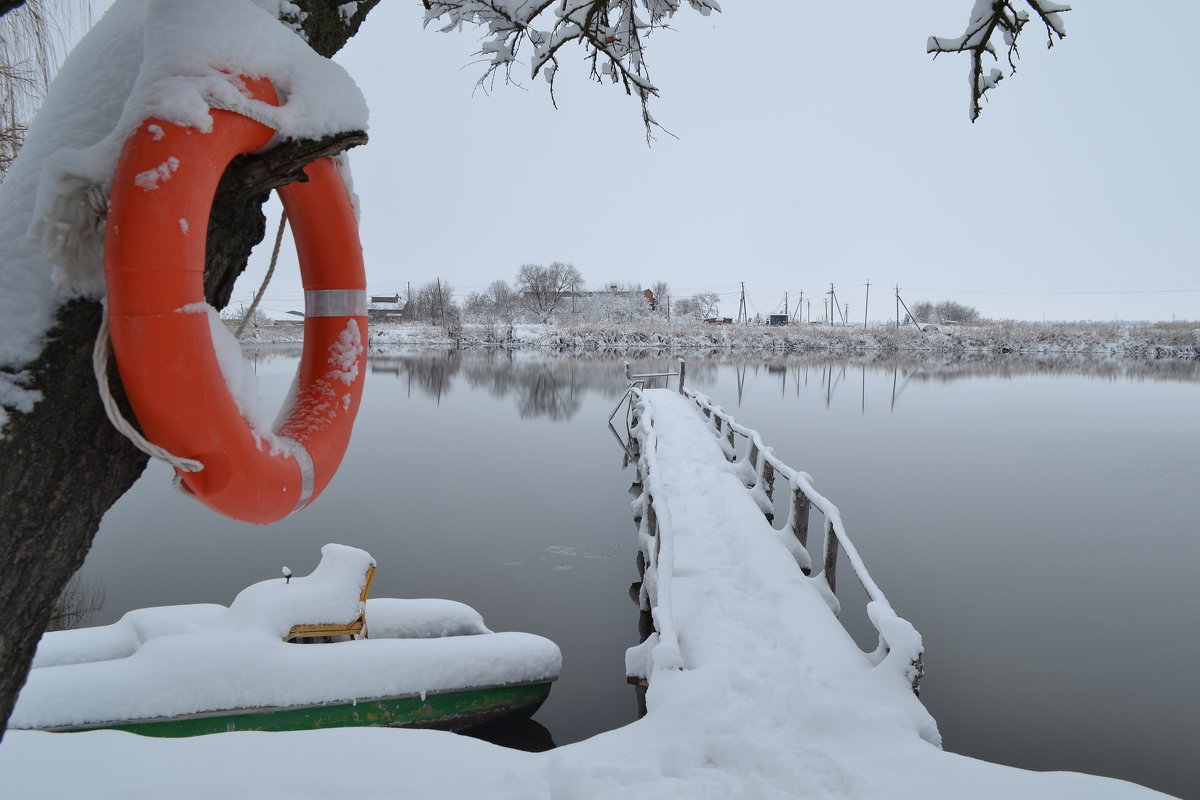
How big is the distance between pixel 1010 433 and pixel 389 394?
17.6 m

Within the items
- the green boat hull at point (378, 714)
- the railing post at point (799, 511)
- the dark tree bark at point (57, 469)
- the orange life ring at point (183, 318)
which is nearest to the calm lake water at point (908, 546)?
the green boat hull at point (378, 714)

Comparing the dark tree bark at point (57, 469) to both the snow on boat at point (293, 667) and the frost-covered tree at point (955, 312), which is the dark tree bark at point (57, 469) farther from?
the frost-covered tree at point (955, 312)

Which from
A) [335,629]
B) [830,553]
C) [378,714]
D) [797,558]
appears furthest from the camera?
[797,558]

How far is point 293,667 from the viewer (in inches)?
139

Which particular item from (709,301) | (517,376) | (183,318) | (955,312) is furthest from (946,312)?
(183,318)

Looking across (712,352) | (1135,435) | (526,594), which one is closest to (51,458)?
(526,594)

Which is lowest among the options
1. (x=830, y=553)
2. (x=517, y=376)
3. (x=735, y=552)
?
(x=735, y=552)

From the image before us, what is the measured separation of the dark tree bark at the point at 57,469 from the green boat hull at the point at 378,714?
2.54 metres

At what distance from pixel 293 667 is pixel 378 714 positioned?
0.56 meters

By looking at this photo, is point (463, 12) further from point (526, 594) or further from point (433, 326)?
point (433, 326)

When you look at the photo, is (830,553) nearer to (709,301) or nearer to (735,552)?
(735,552)

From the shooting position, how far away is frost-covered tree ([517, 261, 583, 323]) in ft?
198

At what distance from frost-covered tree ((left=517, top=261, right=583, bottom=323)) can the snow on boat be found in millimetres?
54964

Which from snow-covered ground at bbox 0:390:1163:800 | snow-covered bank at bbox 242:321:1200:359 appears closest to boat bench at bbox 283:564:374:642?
snow-covered ground at bbox 0:390:1163:800
